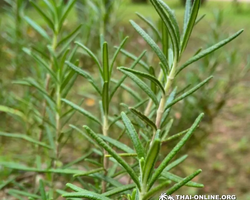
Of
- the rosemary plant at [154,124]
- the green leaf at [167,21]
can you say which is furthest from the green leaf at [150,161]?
the green leaf at [167,21]

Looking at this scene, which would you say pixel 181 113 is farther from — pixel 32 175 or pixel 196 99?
pixel 32 175

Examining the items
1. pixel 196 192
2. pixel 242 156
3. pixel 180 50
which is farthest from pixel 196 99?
pixel 242 156

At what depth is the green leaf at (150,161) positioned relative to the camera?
0.29m

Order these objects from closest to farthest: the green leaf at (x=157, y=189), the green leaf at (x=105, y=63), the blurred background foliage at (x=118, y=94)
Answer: the green leaf at (x=157, y=189) < the green leaf at (x=105, y=63) < the blurred background foliage at (x=118, y=94)

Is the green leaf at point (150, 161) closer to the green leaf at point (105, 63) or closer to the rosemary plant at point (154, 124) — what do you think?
the rosemary plant at point (154, 124)

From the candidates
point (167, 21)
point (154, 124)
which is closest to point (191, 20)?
point (167, 21)

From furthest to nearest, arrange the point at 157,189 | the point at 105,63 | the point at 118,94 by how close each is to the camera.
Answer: the point at 118,94 → the point at 105,63 → the point at 157,189

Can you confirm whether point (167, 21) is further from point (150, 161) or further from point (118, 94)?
point (118, 94)

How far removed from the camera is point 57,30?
684 mm

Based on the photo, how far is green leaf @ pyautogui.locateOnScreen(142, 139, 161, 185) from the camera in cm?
29

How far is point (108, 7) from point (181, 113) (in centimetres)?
45

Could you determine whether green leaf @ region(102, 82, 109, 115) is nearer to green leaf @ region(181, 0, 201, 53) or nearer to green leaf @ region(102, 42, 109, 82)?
green leaf @ region(102, 42, 109, 82)

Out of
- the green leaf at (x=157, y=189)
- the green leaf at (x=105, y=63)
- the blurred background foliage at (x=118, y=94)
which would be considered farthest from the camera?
the blurred background foliage at (x=118, y=94)

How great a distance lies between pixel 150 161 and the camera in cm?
31
